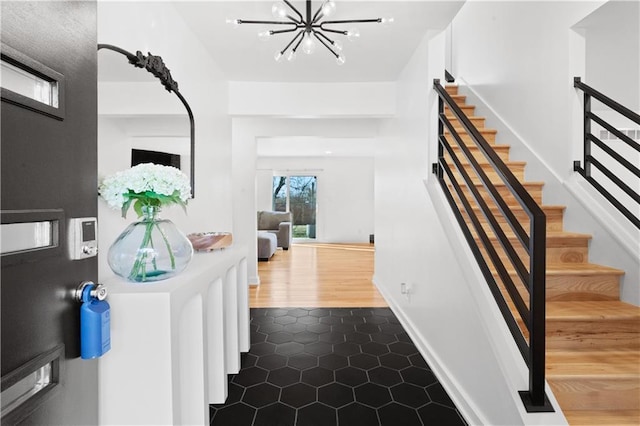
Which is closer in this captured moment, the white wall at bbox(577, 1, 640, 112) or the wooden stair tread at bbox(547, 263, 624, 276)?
the wooden stair tread at bbox(547, 263, 624, 276)

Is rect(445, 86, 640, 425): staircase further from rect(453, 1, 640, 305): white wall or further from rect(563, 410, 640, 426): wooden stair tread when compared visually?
rect(453, 1, 640, 305): white wall

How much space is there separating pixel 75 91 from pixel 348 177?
8.26 meters

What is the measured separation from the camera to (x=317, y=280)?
188 inches

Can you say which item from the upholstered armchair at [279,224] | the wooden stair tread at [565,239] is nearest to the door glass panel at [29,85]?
the wooden stair tread at [565,239]

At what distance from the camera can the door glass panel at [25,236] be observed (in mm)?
692

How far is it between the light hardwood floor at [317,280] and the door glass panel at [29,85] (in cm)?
306

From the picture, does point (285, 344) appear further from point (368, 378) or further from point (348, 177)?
point (348, 177)

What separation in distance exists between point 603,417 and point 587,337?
392mm

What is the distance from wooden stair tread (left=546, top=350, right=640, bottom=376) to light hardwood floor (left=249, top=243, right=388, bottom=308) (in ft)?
6.87

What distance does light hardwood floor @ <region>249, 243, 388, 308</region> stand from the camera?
377 centimetres

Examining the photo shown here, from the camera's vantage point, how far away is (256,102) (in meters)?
3.47

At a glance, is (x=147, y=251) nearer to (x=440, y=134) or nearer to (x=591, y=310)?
(x=440, y=134)

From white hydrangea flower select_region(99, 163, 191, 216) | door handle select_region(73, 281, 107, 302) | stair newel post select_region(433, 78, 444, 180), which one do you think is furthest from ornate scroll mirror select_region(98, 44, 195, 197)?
stair newel post select_region(433, 78, 444, 180)

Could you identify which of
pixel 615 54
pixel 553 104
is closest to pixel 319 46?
pixel 553 104
